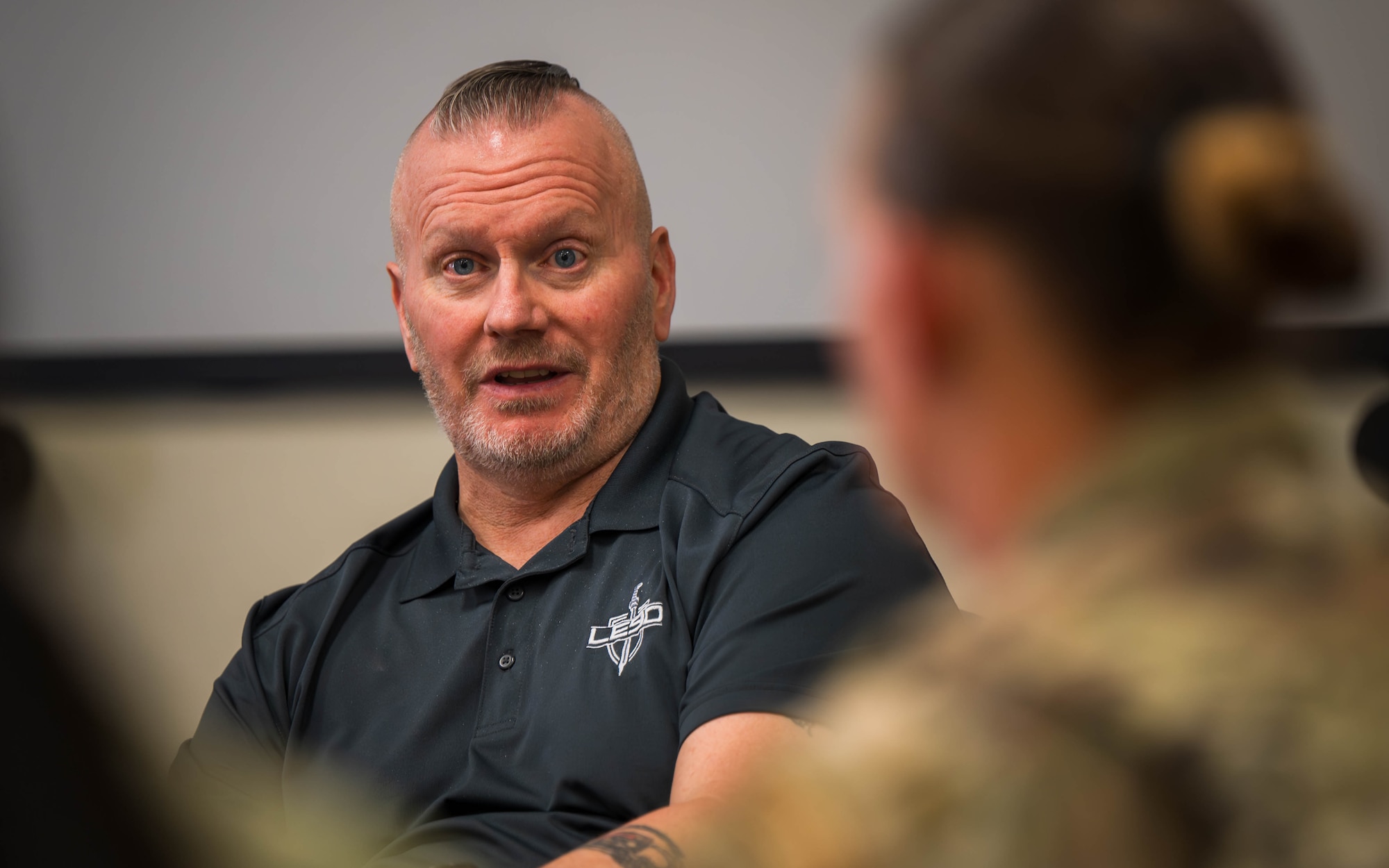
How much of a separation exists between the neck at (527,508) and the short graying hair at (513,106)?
12.6 inches

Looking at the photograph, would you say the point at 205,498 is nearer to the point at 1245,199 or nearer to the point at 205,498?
the point at 205,498

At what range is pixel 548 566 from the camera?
142cm

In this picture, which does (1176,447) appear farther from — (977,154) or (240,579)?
A: (240,579)

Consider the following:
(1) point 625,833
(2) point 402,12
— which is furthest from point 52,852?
(2) point 402,12

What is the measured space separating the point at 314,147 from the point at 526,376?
1008 millimetres

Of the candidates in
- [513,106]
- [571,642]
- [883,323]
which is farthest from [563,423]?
[883,323]

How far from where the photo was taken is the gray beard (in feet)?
4.95

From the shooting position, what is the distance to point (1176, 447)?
51 centimetres

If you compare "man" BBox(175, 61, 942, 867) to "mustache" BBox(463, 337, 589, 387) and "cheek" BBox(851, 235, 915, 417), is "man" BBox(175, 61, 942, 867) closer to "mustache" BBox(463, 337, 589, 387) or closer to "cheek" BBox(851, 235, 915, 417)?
"mustache" BBox(463, 337, 589, 387)

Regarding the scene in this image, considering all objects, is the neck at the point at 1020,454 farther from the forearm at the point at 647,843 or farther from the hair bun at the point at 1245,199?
the forearm at the point at 647,843

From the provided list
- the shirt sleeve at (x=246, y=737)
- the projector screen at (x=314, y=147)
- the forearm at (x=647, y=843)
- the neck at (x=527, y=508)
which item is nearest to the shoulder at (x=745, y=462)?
the neck at (x=527, y=508)

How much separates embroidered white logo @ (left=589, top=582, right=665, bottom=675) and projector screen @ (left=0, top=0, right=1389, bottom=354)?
3.10ft

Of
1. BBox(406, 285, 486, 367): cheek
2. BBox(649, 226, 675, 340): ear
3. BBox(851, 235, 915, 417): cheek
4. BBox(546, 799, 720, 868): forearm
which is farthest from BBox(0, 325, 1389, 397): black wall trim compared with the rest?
BBox(851, 235, 915, 417): cheek

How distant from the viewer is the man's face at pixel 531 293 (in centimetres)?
150
